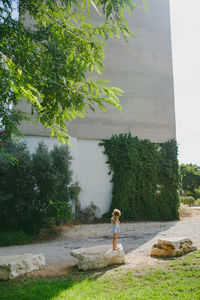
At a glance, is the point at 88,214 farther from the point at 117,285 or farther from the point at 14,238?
the point at 117,285

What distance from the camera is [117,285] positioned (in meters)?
3.52

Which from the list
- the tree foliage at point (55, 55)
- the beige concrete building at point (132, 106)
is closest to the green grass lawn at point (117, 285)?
the tree foliage at point (55, 55)

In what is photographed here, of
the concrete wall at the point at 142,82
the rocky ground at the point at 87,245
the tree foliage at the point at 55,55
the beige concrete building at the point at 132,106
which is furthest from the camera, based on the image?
the concrete wall at the point at 142,82

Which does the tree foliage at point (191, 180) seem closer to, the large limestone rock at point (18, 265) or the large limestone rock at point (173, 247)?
the large limestone rock at point (173, 247)

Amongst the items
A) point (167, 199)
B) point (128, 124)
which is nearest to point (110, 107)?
point (128, 124)

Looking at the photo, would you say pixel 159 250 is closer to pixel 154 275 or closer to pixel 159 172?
pixel 154 275

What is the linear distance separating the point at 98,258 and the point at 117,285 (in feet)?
3.33

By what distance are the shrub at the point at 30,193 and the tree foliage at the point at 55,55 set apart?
4176 mm

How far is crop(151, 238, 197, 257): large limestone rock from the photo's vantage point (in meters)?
4.78

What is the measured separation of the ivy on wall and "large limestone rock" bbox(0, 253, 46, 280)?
7.14 meters

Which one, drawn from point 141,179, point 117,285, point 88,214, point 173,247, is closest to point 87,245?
point 173,247

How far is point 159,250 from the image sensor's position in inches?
198

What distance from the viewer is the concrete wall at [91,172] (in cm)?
1177

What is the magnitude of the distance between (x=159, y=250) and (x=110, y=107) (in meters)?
9.03
